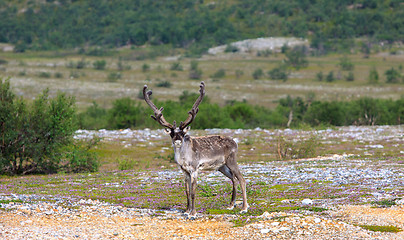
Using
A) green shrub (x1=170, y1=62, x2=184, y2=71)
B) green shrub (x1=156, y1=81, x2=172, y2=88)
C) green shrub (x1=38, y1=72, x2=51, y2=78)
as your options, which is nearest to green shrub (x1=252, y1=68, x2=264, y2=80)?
green shrub (x1=170, y1=62, x2=184, y2=71)

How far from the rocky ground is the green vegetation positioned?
4508mm

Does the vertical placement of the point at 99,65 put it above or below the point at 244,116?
above

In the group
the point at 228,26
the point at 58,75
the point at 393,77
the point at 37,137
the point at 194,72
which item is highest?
the point at 228,26

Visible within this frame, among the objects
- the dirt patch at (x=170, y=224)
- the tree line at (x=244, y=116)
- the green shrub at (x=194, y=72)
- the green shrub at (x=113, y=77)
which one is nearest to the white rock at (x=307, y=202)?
the dirt patch at (x=170, y=224)

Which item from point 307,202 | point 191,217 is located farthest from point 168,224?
point 307,202

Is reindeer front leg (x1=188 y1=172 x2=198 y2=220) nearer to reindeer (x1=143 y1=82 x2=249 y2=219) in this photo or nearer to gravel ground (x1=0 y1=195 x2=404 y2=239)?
reindeer (x1=143 y1=82 x2=249 y2=219)

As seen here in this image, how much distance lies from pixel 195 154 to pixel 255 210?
2406 millimetres

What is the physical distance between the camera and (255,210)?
53.1 feet

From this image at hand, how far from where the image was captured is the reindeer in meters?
15.9

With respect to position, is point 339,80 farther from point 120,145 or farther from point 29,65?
point 120,145

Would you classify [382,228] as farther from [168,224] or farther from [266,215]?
[168,224]

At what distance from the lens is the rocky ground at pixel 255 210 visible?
1366 cm

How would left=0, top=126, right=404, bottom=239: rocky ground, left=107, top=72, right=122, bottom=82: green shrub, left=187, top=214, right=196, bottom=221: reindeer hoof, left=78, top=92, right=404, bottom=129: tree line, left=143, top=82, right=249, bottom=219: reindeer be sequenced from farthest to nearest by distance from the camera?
1. left=107, top=72, right=122, bottom=82: green shrub
2. left=78, top=92, right=404, bottom=129: tree line
3. left=143, top=82, right=249, bottom=219: reindeer
4. left=187, top=214, right=196, bottom=221: reindeer hoof
5. left=0, top=126, right=404, bottom=239: rocky ground

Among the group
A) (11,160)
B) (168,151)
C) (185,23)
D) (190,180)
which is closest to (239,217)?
(190,180)
